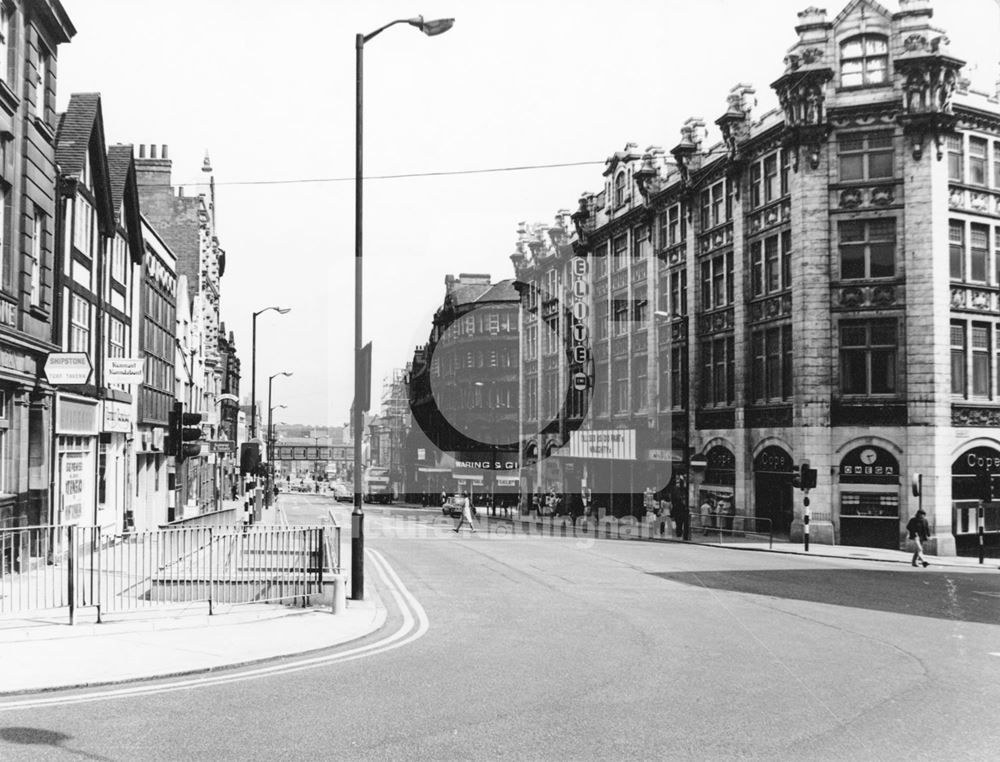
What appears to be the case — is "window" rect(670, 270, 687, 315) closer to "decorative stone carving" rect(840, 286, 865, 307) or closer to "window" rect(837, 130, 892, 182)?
"decorative stone carving" rect(840, 286, 865, 307)

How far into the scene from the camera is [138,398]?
34812mm

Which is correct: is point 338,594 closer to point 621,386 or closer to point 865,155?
point 865,155

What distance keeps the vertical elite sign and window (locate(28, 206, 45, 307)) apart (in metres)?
35.2

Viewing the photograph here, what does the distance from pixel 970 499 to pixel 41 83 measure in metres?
30.7

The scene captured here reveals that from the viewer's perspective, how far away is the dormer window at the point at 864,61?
33.7 metres

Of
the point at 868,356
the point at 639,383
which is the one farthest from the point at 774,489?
the point at 639,383

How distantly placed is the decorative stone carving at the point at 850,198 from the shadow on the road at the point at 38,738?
104 feet

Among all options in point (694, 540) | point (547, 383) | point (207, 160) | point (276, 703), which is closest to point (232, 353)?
point (207, 160)

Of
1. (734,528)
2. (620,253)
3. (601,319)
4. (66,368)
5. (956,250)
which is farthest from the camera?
(601,319)

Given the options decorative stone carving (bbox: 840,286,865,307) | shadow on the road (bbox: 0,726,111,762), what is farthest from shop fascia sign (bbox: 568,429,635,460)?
shadow on the road (bbox: 0,726,111,762)

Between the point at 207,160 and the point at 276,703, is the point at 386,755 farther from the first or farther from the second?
the point at 207,160

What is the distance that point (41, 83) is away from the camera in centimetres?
2172

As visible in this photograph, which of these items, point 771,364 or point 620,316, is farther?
point 620,316

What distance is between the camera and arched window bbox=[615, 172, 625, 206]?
165ft
